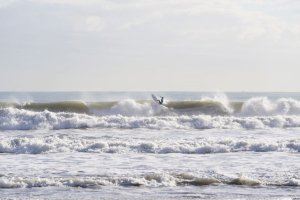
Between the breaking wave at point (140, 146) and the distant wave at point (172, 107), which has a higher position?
the distant wave at point (172, 107)

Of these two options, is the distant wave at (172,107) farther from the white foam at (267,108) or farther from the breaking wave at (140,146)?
the breaking wave at (140,146)

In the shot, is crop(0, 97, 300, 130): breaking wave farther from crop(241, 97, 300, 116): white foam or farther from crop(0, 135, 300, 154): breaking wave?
crop(0, 135, 300, 154): breaking wave

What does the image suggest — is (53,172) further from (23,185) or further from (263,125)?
(263,125)

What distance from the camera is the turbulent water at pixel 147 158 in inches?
524

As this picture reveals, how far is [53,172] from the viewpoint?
14930mm

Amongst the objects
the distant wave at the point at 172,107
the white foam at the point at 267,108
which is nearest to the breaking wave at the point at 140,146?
the distant wave at the point at 172,107

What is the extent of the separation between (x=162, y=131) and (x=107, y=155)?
820 centimetres

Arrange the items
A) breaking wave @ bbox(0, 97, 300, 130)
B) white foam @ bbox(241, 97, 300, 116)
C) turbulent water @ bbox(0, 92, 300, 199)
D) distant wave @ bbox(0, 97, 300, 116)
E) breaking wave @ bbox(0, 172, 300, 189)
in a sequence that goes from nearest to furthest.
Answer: turbulent water @ bbox(0, 92, 300, 199) → breaking wave @ bbox(0, 172, 300, 189) → breaking wave @ bbox(0, 97, 300, 130) → distant wave @ bbox(0, 97, 300, 116) → white foam @ bbox(241, 97, 300, 116)

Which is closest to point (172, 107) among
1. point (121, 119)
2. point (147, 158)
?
point (121, 119)

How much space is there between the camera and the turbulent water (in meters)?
13.3

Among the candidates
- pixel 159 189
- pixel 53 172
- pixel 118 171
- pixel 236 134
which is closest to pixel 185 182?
pixel 159 189

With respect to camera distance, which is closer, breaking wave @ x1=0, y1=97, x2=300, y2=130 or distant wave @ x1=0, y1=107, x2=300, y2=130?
distant wave @ x1=0, y1=107, x2=300, y2=130

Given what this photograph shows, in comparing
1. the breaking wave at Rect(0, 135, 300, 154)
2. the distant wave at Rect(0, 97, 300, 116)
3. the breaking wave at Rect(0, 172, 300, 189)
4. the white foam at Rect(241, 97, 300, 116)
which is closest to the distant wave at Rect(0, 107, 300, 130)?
the distant wave at Rect(0, 97, 300, 116)

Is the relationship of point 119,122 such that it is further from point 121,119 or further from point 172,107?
point 172,107
